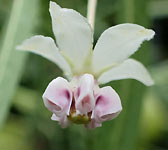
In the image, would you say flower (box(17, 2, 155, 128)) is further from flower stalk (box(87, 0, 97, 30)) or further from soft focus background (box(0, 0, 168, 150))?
soft focus background (box(0, 0, 168, 150))

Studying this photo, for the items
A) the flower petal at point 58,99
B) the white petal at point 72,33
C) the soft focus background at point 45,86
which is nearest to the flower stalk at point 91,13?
the white petal at point 72,33

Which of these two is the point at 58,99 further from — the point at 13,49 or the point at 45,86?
the point at 45,86

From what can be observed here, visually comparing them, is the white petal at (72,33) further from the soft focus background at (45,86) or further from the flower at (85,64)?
the soft focus background at (45,86)

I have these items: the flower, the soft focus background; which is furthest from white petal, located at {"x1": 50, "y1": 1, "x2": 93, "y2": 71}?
the soft focus background

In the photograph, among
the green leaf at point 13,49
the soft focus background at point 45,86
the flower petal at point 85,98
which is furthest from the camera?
the soft focus background at point 45,86

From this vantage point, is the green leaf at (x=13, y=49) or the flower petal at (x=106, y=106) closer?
the flower petal at (x=106, y=106)
